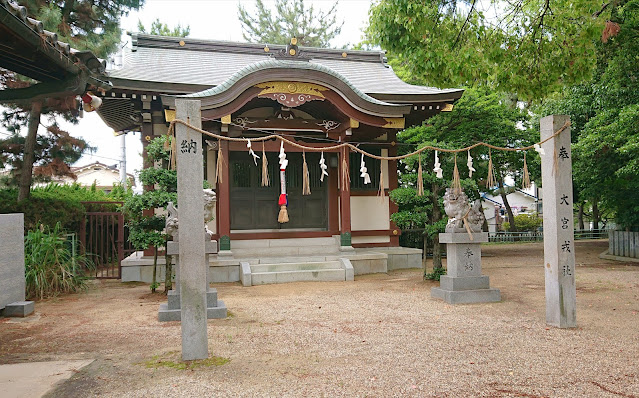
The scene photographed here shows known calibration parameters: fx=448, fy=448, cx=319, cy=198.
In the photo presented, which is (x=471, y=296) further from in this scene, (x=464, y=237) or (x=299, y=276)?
(x=299, y=276)

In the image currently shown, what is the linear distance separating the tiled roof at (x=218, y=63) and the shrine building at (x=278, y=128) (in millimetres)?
39

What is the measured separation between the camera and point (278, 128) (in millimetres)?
11883

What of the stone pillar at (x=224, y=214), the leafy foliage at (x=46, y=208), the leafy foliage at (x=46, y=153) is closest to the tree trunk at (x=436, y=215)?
the stone pillar at (x=224, y=214)

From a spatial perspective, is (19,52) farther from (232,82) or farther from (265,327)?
(232,82)

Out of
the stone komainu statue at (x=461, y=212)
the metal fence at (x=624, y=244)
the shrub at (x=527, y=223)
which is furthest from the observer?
the shrub at (x=527, y=223)

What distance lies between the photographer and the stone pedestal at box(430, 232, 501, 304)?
7.64 m

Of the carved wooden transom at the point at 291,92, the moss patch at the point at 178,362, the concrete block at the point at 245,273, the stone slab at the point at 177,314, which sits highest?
the carved wooden transom at the point at 291,92

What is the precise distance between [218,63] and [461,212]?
369 inches

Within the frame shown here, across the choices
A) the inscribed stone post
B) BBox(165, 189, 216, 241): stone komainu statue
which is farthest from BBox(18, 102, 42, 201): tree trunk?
the inscribed stone post

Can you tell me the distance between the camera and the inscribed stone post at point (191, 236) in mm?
4703

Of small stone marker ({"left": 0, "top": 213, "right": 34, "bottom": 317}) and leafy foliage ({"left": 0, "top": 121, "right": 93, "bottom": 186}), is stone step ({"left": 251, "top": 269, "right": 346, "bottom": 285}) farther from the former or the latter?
leafy foliage ({"left": 0, "top": 121, "right": 93, "bottom": 186})

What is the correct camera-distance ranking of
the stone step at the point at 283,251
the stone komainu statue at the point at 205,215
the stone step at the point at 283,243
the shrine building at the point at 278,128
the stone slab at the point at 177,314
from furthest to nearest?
the stone step at the point at 283,243 < the stone step at the point at 283,251 < the shrine building at the point at 278,128 < the stone komainu statue at the point at 205,215 < the stone slab at the point at 177,314

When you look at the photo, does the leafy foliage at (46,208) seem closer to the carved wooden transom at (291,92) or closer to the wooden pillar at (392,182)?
the carved wooden transom at (291,92)

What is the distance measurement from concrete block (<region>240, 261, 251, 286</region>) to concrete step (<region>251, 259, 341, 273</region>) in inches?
6.4
